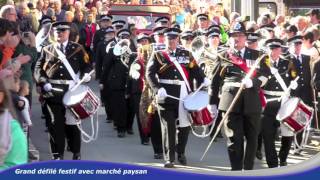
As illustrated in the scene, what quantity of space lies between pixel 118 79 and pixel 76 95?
2.53 ft

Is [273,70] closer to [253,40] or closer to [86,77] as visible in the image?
[253,40]

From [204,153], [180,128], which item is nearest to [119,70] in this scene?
[180,128]

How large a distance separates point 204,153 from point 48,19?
1.07 meters

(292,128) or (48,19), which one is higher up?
(48,19)

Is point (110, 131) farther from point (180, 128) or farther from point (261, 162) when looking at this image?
point (261, 162)

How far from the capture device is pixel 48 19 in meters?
4.60

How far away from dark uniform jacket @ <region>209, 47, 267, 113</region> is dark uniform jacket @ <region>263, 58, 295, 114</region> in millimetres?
49

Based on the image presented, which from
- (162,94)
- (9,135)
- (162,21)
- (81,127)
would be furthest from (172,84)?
(9,135)

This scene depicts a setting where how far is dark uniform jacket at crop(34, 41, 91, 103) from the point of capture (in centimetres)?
438

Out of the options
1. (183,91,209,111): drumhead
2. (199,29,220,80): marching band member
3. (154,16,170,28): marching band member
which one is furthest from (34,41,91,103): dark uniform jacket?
(154,16,170,28): marching band member

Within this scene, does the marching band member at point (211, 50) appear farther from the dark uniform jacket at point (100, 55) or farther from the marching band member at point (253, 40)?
the dark uniform jacket at point (100, 55)

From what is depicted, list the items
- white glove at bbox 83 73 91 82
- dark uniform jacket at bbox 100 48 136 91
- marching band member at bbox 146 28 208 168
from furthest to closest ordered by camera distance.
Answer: dark uniform jacket at bbox 100 48 136 91, marching band member at bbox 146 28 208 168, white glove at bbox 83 73 91 82

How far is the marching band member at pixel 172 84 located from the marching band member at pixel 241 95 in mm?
157

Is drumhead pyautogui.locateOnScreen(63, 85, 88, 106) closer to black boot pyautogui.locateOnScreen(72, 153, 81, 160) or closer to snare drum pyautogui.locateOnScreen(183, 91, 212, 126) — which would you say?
black boot pyautogui.locateOnScreen(72, 153, 81, 160)
